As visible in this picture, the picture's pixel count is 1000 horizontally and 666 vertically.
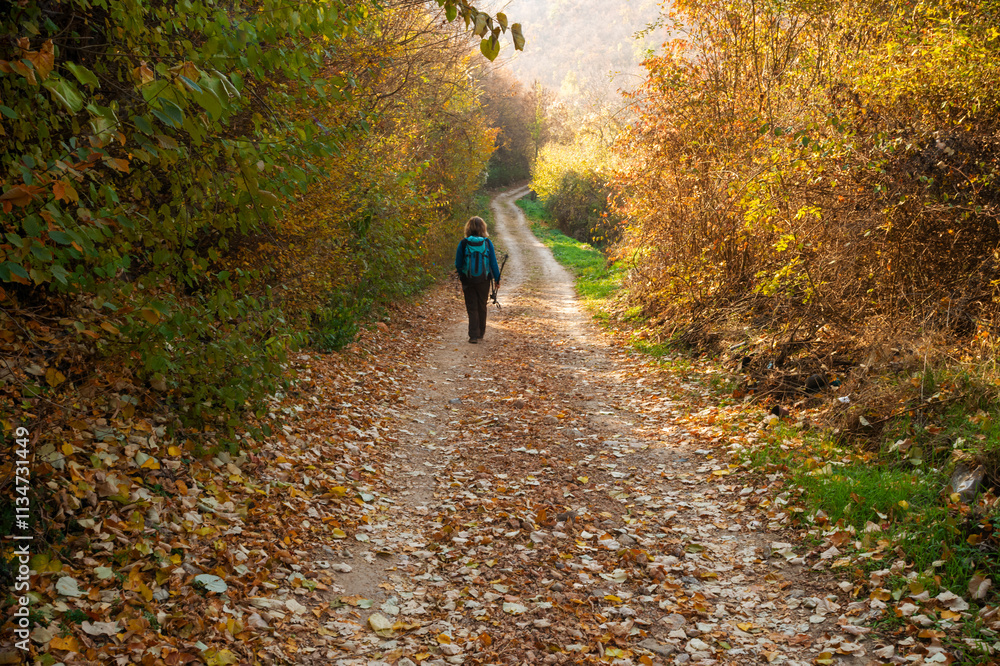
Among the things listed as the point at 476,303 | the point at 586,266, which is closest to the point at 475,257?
the point at 476,303

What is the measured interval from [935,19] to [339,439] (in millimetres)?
7774

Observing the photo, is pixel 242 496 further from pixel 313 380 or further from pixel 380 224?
pixel 380 224

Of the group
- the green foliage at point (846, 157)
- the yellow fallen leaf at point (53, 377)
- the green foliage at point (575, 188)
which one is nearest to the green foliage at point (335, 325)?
the yellow fallen leaf at point (53, 377)

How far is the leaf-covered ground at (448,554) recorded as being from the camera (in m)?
3.53

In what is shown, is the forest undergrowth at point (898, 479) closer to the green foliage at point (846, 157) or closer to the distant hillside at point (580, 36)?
the green foliage at point (846, 157)

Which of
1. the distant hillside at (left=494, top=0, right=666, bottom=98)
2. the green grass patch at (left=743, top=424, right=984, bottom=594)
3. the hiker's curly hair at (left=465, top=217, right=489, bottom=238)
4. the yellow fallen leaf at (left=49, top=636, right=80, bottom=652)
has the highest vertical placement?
the distant hillside at (left=494, top=0, right=666, bottom=98)

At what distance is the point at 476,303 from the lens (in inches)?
461

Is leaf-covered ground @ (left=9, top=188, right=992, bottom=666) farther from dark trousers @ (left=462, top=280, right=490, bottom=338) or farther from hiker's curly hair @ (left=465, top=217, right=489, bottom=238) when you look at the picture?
hiker's curly hair @ (left=465, top=217, right=489, bottom=238)

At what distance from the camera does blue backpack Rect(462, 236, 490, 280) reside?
1143 centimetres

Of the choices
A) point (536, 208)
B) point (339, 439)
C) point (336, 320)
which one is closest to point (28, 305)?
point (339, 439)

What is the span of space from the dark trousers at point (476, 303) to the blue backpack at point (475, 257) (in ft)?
0.57

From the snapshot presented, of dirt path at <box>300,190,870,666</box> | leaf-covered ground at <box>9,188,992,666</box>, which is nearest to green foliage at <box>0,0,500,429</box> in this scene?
leaf-covered ground at <box>9,188,992,666</box>
